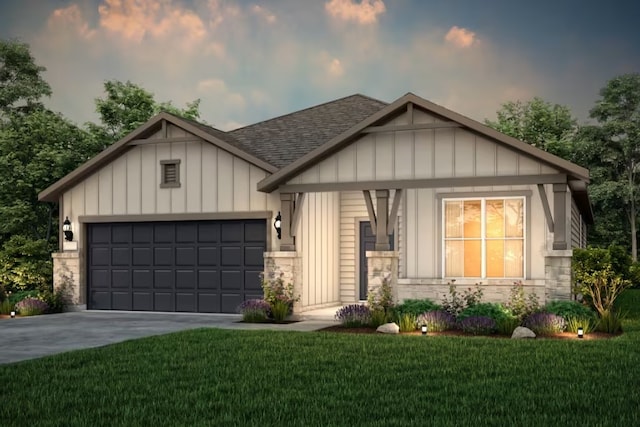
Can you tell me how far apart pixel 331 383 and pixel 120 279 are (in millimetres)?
12657

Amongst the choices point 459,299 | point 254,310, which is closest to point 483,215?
point 459,299

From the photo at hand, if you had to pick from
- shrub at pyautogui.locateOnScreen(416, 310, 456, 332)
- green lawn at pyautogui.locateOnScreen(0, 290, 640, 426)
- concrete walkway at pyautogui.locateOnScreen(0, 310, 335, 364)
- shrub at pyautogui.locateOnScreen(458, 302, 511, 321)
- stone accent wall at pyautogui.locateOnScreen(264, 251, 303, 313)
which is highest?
stone accent wall at pyautogui.locateOnScreen(264, 251, 303, 313)

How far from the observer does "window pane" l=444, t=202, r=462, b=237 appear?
18.2 m

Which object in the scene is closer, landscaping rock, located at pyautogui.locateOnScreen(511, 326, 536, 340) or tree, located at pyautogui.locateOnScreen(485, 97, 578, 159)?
landscaping rock, located at pyautogui.locateOnScreen(511, 326, 536, 340)

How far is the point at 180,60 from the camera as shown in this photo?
5191cm

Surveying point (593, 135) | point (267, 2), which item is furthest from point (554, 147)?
point (267, 2)

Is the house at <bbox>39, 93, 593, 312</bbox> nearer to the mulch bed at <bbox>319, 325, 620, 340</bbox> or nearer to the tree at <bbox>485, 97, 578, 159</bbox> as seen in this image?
the mulch bed at <bbox>319, 325, 620, 340</bbox>

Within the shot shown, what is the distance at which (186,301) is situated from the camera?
20.2 metres

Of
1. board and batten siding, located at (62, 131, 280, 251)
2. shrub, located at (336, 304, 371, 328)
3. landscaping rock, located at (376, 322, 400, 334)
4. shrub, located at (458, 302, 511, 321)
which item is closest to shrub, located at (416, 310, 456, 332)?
shrub, located at (458, 302, 511, 321)

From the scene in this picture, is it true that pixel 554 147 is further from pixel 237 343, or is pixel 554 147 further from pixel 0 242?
pixel 237 343

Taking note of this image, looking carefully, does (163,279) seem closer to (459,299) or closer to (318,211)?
(318,211)

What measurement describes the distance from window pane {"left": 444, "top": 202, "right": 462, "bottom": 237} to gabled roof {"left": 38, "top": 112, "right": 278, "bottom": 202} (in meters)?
4.07

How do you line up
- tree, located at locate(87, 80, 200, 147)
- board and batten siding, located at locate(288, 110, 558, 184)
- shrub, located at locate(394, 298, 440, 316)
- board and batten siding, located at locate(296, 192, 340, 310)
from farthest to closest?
1. tree, located at locate(87, 80, 200, 147)
2. board and batten siding, located at locate(296, 192, 340, 310)
3. board and batten siding, located at locate(288, 110, 558, 184)
4. shrub, located at locate(394, 298, 440, 316)

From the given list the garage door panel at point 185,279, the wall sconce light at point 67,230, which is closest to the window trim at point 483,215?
the garage door panel at point 185,279
